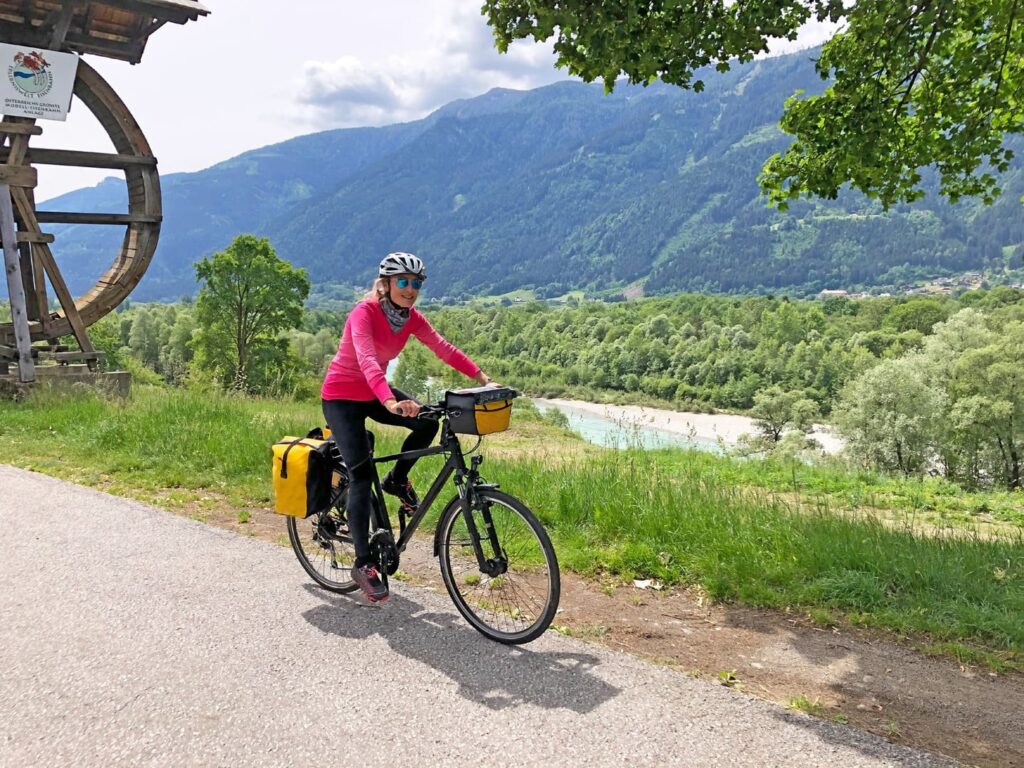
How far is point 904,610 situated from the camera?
4465 mm

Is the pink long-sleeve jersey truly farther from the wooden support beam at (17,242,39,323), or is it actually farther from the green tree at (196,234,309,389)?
the green tree at (196,234,309,389)

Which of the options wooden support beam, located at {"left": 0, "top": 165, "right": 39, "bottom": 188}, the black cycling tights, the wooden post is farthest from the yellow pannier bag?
wooden support beam, located at {"left": 0, "top": 165, "right": 39, "bottom": 188}

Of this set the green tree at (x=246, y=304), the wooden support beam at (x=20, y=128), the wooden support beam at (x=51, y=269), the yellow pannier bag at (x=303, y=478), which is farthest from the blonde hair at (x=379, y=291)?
the green tree at (x=246, y=304)

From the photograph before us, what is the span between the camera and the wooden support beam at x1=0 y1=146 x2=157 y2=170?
14.9 meters

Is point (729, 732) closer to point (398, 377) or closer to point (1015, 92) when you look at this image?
point (1015, 92)

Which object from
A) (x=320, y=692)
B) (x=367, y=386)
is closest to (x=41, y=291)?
(x=367, y=386)

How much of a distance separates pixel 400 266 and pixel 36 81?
1384 centimetres

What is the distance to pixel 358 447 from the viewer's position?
455 cm

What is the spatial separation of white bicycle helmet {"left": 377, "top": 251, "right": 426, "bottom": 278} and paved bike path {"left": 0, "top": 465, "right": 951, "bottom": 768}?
2.12 m

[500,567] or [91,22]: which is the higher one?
[91,22]

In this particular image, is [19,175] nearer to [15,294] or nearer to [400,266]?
[15,294]

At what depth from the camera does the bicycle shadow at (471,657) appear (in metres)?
3.50

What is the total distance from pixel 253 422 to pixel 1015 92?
10.1 m

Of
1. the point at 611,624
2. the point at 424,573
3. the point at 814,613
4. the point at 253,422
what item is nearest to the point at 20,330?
the point at 253,422
